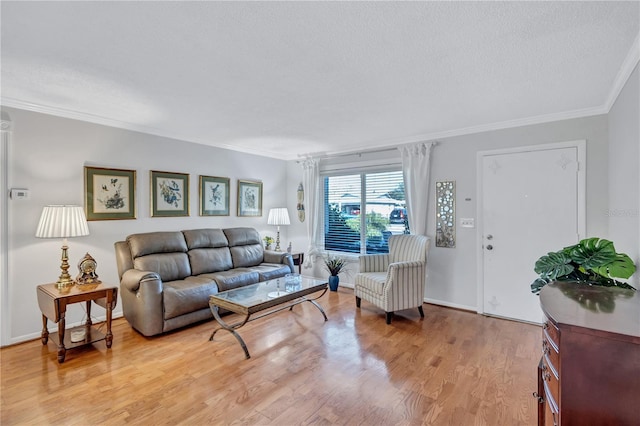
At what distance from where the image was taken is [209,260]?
13.7ft

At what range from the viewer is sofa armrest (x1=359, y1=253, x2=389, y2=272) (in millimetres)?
4168

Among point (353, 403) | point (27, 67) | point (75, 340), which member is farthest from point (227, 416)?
point (27, 67)

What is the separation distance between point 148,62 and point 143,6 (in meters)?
0.68

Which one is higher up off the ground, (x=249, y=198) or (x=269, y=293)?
(x=249, y=198)

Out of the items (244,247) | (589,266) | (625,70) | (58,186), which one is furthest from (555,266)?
(58,186)

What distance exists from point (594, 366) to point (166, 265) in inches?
153

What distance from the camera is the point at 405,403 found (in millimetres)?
2082

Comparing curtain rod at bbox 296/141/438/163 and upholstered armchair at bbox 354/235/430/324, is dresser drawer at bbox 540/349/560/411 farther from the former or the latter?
curtain rod at bbox 296/141/438/163

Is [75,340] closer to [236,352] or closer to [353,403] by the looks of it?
[236,352]

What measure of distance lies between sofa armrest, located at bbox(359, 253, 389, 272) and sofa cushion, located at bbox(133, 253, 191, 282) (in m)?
2.32

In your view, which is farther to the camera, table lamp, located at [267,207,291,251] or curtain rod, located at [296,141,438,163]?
table lamp, located at [267,207,291,251]

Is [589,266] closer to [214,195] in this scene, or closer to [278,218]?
[278,218]

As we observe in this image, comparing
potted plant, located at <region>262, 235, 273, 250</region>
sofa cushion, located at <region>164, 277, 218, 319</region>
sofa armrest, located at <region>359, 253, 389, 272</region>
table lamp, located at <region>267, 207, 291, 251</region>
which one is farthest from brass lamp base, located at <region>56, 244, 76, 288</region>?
sofa armrest, located at <region>359, 253, 389, 272</region>

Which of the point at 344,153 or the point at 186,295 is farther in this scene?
the point at 344,153
